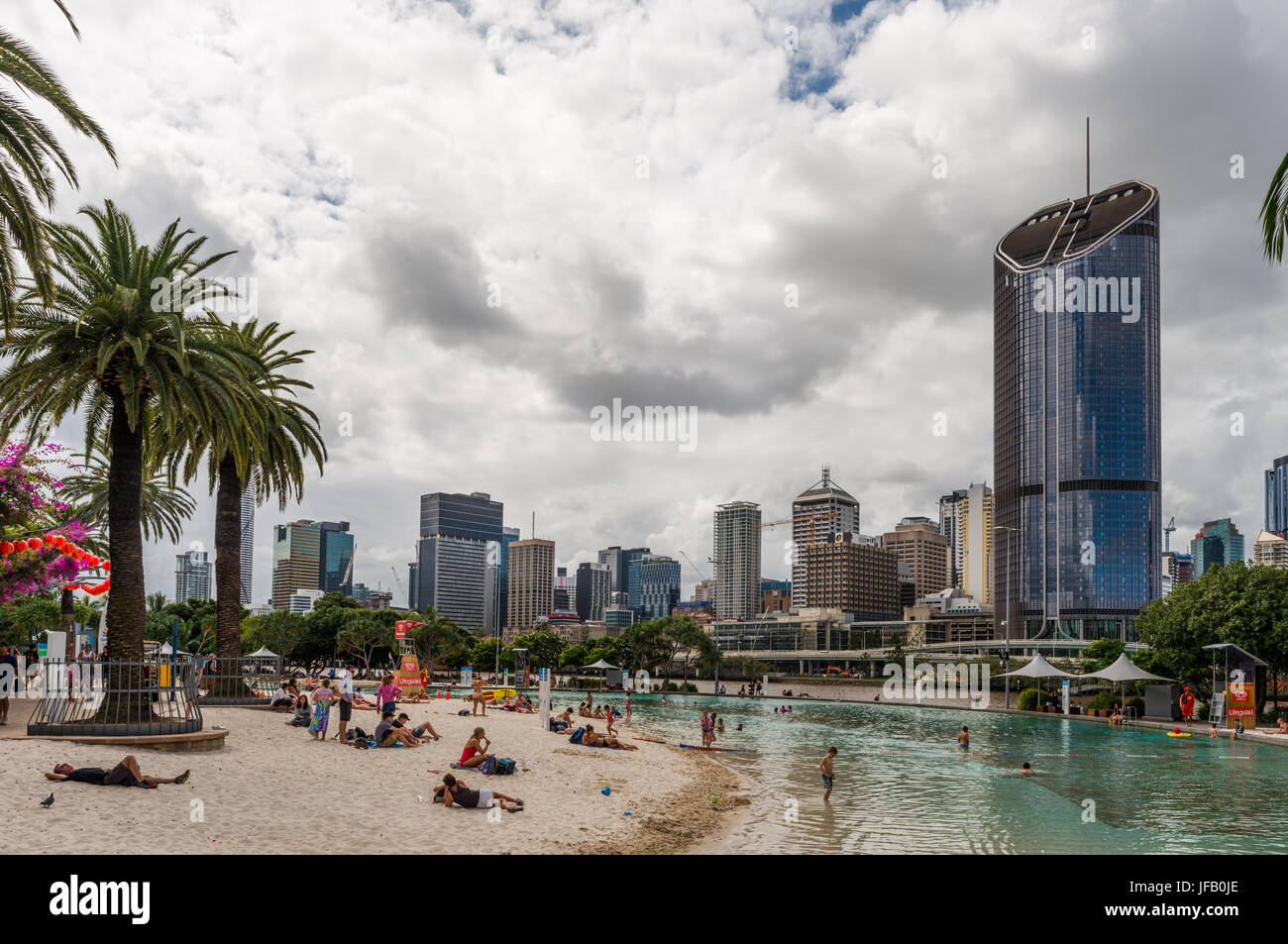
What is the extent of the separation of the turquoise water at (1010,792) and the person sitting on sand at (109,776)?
10968 millimetres

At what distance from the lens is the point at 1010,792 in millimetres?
27141

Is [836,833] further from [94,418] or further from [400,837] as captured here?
[94,418]

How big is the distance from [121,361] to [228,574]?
46.9 feet

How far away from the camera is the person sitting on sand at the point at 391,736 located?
2512 cm

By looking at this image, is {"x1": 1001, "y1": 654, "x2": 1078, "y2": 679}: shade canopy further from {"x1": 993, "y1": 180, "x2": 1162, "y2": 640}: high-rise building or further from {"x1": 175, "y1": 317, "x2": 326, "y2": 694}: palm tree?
{"x1": 993, "y1": 180, "x2": 1162, "y2": 640}: high-rise building

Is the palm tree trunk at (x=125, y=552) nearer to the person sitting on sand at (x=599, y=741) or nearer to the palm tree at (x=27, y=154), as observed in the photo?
the palm tree at (x=27, y=154)

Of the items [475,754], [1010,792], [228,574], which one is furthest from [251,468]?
[1010,792]

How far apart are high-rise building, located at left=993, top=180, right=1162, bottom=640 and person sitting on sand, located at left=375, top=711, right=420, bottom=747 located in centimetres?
18321

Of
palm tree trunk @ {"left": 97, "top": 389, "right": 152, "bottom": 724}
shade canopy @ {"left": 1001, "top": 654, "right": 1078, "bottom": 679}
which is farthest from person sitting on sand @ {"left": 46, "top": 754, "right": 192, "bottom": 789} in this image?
shade canopy @ {"left": 1001, "top": 654, "right": 1078, "bottom": 679}

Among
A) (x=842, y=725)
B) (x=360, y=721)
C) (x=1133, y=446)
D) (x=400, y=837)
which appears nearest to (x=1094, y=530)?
(x=1133, y=446)

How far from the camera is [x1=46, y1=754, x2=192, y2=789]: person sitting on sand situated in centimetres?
1512

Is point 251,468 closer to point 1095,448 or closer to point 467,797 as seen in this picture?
point 467,797

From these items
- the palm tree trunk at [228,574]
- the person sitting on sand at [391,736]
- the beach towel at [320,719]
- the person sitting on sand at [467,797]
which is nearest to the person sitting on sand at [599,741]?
the person sitting on sand at [391,736]

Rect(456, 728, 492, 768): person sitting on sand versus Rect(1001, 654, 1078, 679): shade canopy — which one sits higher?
Rect(456, 728, 492, 768): person sitting on sand
